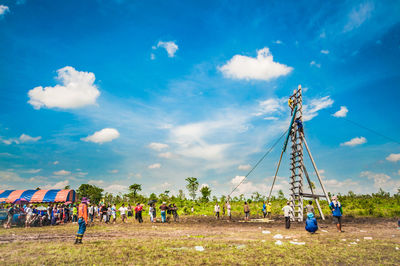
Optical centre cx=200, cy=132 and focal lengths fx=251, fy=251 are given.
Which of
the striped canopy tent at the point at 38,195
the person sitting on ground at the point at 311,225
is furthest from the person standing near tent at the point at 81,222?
the striped canopy tent at the point at 38,195

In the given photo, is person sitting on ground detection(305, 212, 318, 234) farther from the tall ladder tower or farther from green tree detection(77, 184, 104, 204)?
green tree detection(77, 184, 104, 204)

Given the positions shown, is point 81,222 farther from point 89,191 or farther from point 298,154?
point 89,191

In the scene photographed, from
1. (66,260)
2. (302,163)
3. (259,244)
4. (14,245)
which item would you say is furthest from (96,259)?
(302,163)

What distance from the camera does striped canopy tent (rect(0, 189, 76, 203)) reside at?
130 feet

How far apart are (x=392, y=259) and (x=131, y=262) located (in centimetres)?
857

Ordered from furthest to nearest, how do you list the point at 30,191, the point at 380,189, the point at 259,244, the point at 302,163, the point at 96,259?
the point at 380,189, the point at 30,191, the point at 302,163, the point at 259,244, the point at 96,259

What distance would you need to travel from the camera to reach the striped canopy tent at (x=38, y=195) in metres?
39.5

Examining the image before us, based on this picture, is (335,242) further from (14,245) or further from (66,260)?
(14,245)

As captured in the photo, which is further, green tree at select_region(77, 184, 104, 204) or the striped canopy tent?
green tree at select_region(77, 184, 104, 204)

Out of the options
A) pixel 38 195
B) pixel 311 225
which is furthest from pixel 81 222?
pixel 38 195

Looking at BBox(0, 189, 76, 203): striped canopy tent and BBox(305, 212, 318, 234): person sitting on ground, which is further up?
BBox(0, 189, 76, 203): striped canopy tent

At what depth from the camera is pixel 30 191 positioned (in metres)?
40.7

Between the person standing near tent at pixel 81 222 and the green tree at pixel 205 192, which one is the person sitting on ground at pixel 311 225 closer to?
the person standing near tent at pixel 81 222

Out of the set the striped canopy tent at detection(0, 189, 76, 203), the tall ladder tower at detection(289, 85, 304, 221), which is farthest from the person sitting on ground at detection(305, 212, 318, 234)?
the striped canopy tent at detection(0, 189, 76, 203)
